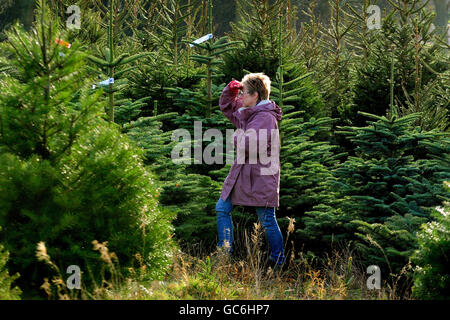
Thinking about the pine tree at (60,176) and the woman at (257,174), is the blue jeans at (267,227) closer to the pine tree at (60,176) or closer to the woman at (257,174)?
the woman at (257,174)

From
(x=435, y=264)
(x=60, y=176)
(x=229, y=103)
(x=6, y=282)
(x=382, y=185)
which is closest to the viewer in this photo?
(x=6, y=282)

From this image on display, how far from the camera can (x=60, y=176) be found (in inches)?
110

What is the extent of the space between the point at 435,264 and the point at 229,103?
252cm

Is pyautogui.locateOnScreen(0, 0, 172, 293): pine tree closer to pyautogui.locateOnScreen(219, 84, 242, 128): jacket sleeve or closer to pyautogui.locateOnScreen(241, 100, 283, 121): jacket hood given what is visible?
pyautogui.locateOnScreen(241, 100, 283, 121): jacket hood

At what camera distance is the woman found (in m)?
4.53

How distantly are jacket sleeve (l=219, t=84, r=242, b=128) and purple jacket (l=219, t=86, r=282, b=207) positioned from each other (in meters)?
0.27

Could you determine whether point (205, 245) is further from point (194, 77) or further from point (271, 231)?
point (194, 77)

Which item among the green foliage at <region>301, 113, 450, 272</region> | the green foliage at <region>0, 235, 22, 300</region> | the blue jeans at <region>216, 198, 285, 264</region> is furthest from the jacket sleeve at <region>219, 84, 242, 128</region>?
the green foliage at <region>0, 235, 22, 300</region>

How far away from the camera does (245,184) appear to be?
456 cm

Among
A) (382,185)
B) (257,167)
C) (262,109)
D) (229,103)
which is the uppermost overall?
(229,103)

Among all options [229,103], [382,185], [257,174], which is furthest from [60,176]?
[382,185]

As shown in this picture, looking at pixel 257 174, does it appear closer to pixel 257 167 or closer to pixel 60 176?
pixel 257 167

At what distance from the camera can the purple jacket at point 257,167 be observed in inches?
178

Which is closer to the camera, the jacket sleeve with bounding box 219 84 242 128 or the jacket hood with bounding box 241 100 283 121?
the jacket hood with bounding box 241 100 283 121
